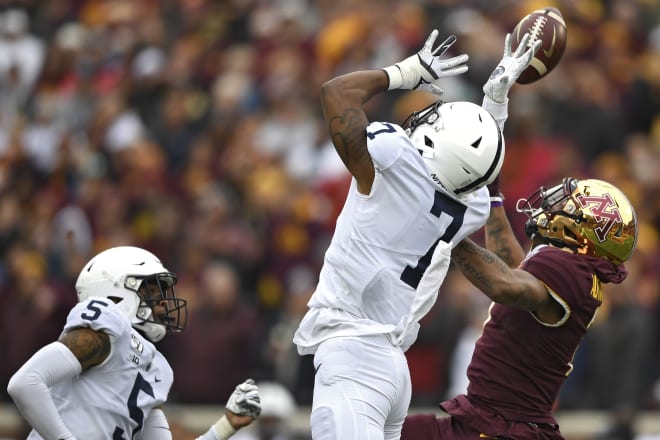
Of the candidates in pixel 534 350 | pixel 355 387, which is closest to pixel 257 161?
pixel 534 350

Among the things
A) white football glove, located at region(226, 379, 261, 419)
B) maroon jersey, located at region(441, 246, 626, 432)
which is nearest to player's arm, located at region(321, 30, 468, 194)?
maroon jersey, located at region(441, 246, 626, 432)

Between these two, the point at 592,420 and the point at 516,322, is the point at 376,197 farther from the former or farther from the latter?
the point at 592,420

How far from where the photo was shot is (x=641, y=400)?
8984 millimetres

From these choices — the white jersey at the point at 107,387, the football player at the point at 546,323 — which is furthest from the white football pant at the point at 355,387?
the white jersey at the point at 107,387

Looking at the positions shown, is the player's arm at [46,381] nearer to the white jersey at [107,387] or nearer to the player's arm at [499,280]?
the white jersey at [107,387]

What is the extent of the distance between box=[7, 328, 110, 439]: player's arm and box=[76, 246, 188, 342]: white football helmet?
416 mm

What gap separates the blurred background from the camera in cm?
913

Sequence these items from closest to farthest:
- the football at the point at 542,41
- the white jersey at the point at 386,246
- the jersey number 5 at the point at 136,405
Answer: the white jersey at the point at 386,246
the jersey number 5 at the point at 136,405
the football at the point at 542,41

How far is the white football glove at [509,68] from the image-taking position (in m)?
5.57

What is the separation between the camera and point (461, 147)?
16.6 feet

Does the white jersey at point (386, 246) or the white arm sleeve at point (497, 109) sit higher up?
the white arm sleeve at point (497, 109)

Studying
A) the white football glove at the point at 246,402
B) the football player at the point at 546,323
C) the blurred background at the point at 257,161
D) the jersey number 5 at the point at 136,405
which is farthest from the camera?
the blurred background at the point at 257,161

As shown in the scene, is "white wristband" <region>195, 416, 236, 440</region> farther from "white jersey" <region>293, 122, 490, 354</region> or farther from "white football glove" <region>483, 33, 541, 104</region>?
"white football glove" <region>483, 33, 541, 104</region>

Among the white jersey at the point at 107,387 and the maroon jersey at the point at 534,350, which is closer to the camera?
the white jersey at the point at 107,387
